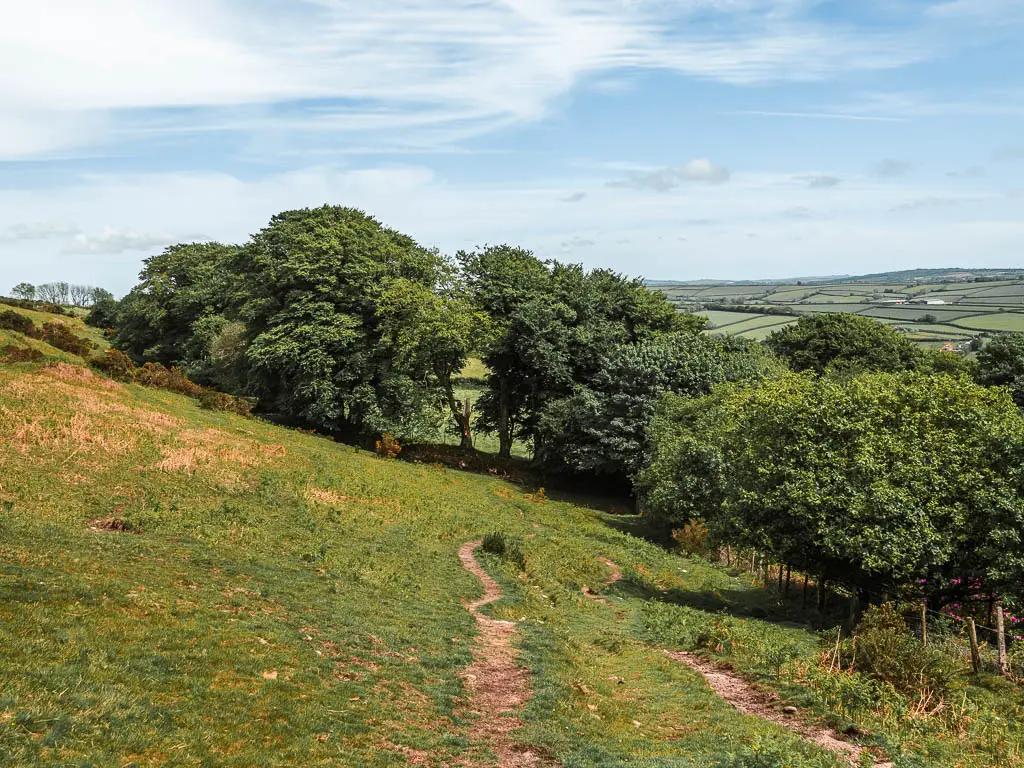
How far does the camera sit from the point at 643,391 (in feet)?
178

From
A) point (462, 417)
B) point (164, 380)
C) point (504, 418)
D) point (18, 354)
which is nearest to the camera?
point (18, 354)

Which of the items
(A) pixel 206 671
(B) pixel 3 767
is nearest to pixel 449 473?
(A) pixel 206 671

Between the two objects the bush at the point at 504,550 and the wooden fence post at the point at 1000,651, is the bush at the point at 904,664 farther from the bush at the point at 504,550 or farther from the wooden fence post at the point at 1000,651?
the bush at the point at 504,550

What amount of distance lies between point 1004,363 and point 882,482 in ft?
200

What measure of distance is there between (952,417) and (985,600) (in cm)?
633

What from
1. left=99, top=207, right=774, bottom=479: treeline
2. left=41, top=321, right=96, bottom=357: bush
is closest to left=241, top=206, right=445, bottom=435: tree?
left=99, top=207, right=774, bottom=479: treeline

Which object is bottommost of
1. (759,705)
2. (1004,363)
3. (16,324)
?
(759,705)

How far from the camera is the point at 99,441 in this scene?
1184 inches

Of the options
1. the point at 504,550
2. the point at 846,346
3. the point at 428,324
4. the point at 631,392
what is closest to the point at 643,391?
the point at 631,392

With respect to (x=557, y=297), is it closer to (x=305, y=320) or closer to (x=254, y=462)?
(x=305, y=320)

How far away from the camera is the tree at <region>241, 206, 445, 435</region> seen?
5547 centimetres

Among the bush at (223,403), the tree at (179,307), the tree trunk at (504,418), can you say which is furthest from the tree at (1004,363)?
the tree at (179,307)

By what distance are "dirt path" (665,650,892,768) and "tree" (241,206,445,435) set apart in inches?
1543

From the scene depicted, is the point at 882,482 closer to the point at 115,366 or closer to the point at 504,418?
Result: the point at 504,418
